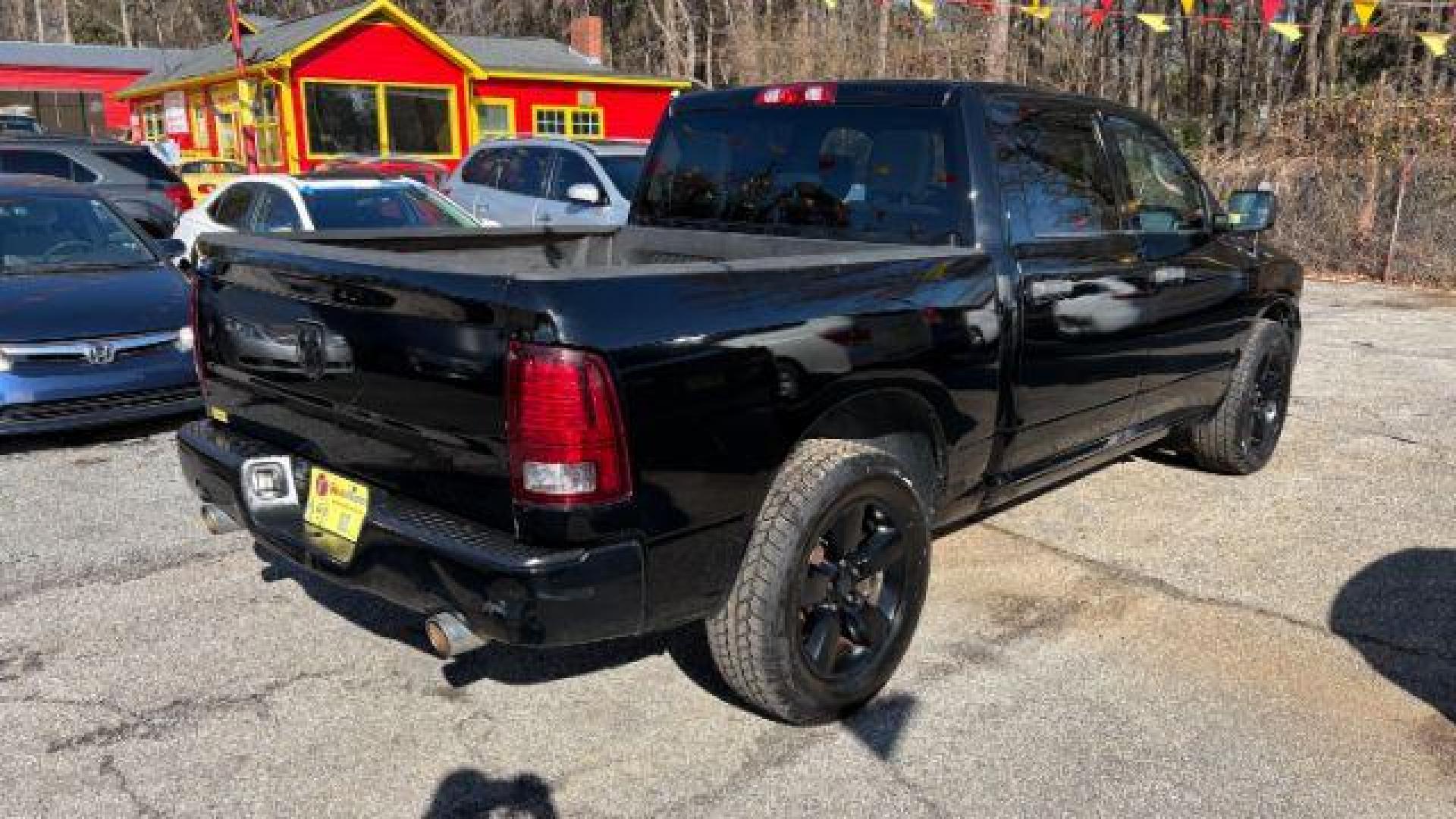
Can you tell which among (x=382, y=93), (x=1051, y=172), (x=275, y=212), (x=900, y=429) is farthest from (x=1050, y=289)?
(x=382, y=93)

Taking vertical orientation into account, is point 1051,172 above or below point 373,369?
above

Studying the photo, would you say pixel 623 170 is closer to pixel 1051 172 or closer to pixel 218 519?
pixel 1051 172

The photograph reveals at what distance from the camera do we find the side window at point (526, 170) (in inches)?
449

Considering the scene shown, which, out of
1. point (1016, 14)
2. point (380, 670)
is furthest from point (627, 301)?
point (1016, 14)

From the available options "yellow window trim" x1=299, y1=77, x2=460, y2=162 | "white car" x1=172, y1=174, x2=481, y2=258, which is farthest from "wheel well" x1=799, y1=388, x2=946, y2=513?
"yellow window trim" x1=299, y1=77, x2=460, y2=162

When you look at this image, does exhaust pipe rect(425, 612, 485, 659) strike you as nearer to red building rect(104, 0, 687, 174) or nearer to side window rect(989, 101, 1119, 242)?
side window rect(989, 101, 1119, 242)

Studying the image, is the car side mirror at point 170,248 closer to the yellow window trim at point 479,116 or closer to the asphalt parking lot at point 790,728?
the asphalt parking lot at point 790,728

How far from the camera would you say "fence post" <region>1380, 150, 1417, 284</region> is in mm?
13844

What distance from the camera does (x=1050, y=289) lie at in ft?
12.6

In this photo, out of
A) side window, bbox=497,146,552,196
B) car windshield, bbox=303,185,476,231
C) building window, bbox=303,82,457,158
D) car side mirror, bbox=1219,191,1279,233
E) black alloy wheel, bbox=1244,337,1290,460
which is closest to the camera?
car side mirror, bbox=1219,191,1279,233

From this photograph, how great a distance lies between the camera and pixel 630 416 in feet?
8.22

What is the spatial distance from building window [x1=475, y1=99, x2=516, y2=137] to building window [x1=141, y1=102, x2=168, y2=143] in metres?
11.5

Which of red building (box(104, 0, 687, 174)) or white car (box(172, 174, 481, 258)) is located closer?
white car (box(172, 174, 481, 258))

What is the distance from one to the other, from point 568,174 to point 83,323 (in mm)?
5855
